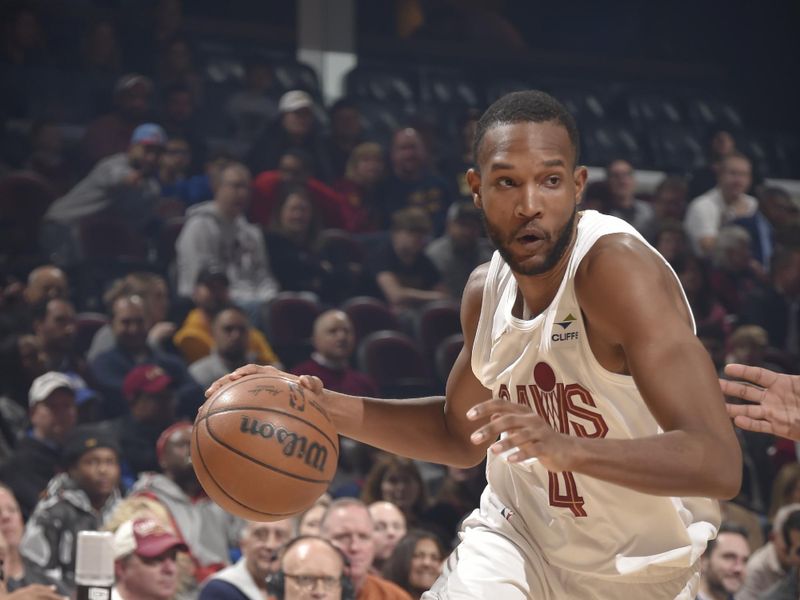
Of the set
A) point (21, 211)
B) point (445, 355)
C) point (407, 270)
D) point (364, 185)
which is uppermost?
point (364, 185)

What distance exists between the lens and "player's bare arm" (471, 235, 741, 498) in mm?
1913

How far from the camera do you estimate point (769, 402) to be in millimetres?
2652

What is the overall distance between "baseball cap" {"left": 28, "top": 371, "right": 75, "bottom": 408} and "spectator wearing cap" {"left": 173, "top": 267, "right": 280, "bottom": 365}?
39.4 inches

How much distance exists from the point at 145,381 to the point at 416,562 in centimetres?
199

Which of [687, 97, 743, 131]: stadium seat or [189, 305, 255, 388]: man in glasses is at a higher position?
[687, 97, 743, 131]: stadium seat

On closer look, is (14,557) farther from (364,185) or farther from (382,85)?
(382,85)

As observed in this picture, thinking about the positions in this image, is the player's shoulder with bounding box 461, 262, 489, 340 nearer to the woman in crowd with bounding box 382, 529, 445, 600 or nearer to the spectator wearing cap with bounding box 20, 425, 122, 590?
the woman in crowd with bounding box 382, 529, 445, 600

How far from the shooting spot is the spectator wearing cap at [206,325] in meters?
7.02

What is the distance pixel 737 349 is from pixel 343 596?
3.95 meters

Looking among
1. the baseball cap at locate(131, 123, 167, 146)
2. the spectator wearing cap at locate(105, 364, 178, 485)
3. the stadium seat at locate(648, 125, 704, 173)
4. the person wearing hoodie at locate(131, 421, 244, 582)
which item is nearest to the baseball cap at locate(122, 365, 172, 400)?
the spectator wearing cap at locate(105, 364, 178, 485)

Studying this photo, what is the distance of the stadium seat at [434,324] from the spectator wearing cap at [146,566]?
328 centimetres

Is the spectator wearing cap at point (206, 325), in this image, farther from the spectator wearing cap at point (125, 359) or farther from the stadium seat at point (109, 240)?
the stadium seat at point (109, 240)

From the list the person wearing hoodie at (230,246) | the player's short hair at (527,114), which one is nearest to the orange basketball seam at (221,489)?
the player's short hair at (527,114)

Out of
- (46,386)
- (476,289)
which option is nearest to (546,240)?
(476,289)
